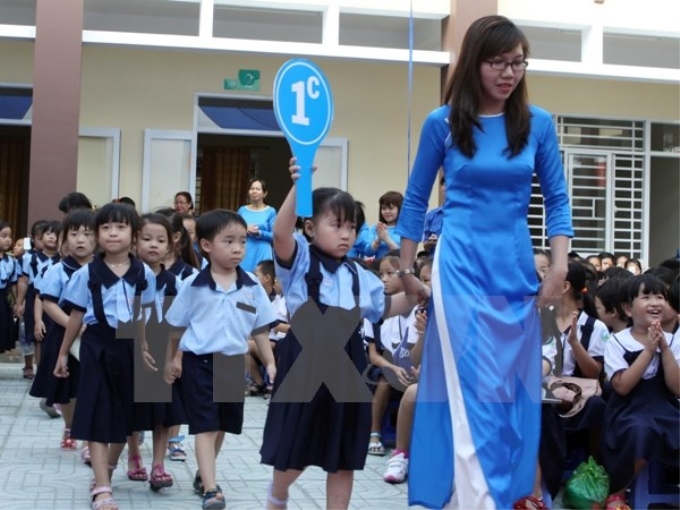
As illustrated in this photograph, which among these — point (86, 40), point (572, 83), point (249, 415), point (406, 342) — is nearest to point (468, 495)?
point (406, 342)

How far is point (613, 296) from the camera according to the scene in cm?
576

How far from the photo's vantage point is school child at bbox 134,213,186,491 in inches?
216

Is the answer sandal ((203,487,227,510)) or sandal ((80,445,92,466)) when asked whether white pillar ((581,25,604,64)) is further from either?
sandal ((203,487,227,510))

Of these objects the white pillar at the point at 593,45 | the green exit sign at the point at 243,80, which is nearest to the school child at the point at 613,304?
the white pillar at the point at 593,45

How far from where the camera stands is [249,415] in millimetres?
8398

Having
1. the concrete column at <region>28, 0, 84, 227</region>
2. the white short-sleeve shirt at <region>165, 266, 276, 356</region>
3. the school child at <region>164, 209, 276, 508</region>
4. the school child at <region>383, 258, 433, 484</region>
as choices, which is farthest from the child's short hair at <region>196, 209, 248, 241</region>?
the concrete column at <region>28, 0, 84, 227</region>

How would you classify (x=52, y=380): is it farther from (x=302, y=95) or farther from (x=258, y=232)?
(x=258, y=232)

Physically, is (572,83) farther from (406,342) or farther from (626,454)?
(626,454)

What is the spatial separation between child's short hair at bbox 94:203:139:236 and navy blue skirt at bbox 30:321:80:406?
117cm

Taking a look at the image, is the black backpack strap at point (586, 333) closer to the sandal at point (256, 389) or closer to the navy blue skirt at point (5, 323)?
the sandal at point (256, 389)

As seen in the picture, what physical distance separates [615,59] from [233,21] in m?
5.32

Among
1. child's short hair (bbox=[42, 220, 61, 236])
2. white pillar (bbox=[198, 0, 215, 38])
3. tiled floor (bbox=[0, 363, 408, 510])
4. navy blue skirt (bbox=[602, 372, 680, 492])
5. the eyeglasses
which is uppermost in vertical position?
white pillar (bbox=[198, 0, 215, 38])

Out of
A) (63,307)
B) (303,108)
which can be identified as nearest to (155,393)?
(63,307)

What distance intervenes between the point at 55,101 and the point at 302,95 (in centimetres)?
835
